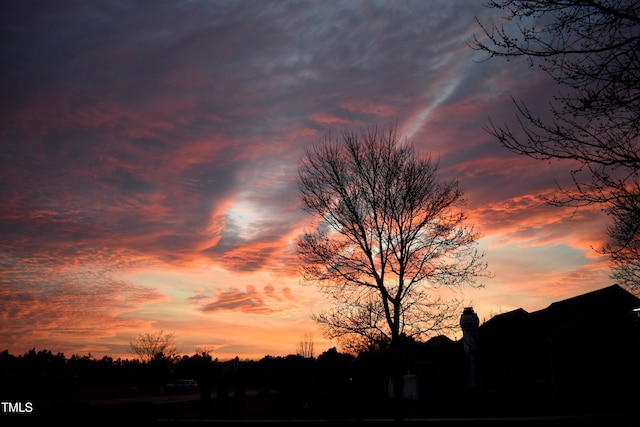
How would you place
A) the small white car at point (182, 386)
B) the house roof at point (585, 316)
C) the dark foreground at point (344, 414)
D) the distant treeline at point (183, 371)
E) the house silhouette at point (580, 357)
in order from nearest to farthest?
the dark foreground at point (344, 414), the house silhouette at point (580, 357), the house roof at point (585, 316), the distant treeline at point (183, 371), the small white car at point (182, 386)

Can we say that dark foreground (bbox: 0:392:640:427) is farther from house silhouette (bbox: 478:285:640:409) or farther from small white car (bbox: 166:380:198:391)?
small white car (bbox: 166:380:198:391)

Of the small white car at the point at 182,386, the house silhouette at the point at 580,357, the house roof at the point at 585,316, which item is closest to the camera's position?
the house silhouette at the point at 580,357

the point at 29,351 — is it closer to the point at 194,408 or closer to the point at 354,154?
the point at 194,408

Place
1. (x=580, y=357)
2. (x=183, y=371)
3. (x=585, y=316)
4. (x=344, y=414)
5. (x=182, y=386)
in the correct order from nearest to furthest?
(x=344, y=414), (x=580, y=357), (x=585, y=316), (x=182, y=386), (x=183, y=371)

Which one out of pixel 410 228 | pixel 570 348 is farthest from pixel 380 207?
pixel 570 348

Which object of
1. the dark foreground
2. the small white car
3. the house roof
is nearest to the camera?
the dark foreground

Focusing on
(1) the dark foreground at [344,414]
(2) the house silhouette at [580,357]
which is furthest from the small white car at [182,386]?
(2) the house silhouette at [580,357]

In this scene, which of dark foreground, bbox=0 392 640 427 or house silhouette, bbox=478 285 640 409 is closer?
dark foreground, bbox=0 392 640 427

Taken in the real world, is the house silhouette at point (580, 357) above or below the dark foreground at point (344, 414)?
above

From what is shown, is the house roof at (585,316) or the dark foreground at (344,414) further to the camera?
the house roof at (585,316)

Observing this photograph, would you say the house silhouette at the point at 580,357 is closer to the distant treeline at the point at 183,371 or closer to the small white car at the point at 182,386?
the distant treeline at the point at 183,371

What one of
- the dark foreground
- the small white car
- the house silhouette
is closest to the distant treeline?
the small white car

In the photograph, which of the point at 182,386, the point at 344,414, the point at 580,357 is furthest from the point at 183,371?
the point at 580,357

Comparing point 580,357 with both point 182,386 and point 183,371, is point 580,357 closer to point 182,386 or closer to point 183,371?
point 182,386
